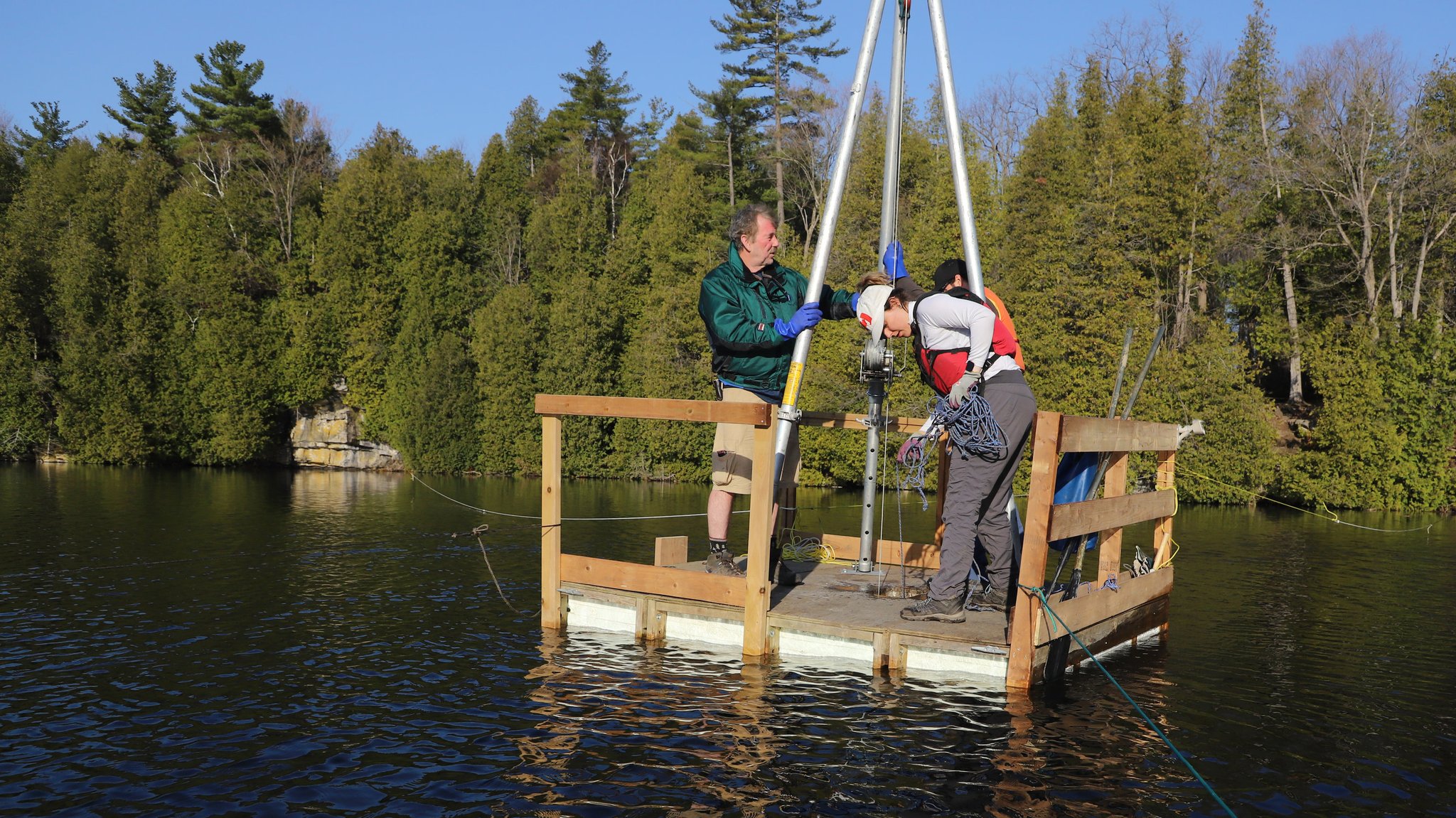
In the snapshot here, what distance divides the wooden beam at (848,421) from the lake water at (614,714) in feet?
7.16

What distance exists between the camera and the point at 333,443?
44844mm

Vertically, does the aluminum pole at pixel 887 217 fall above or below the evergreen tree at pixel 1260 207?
below

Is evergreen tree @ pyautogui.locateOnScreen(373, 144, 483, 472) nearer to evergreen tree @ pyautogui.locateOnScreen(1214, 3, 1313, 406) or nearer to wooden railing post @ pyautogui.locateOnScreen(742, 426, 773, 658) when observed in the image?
evergreen tree @ pyautogui.locateOnScreen(1214, 3, 1313, 406)

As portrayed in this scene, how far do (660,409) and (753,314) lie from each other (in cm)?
104

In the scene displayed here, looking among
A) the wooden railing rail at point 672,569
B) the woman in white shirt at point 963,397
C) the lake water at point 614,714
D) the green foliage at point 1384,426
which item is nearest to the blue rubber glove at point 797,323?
the woman in white shirt at point 963,397

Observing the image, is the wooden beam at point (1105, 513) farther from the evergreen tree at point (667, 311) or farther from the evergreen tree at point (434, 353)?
the evergreen tree at point (434, 353)

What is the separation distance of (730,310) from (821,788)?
12.3 feet

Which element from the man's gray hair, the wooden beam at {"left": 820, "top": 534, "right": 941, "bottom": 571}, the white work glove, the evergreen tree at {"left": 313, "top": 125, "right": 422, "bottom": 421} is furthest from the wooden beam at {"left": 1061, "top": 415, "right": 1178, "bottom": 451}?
the evergreen tree at {"left": 313, "top": 125, "right": 422, "bottom": 421}

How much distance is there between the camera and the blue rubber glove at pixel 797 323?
8086 mm

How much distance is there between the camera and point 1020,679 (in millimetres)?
6918

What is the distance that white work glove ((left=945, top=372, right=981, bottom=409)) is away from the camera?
694 cm

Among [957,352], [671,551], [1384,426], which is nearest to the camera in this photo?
[957,352]

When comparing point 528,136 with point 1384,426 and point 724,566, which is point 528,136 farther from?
point 724,566

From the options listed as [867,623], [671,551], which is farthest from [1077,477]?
[671,551]
